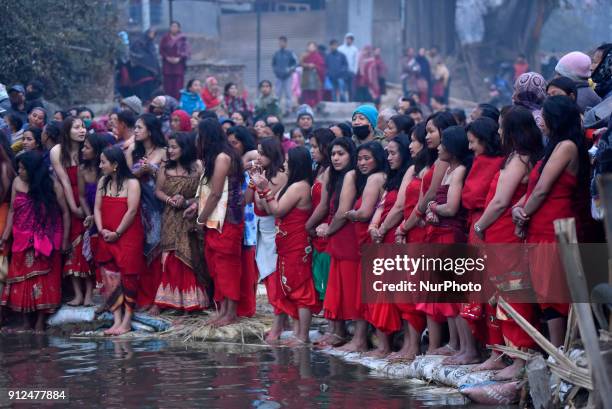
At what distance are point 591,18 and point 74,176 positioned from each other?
3036 centimetres

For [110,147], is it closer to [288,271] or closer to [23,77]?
[288,271]

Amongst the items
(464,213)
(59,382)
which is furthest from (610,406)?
(59,382)

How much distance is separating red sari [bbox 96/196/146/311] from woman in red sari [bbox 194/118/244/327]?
65cm

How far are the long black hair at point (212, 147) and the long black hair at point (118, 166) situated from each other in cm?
73

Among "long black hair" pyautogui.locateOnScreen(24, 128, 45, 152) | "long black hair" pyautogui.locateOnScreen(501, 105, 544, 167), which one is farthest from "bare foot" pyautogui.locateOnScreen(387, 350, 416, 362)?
"long black hair" pyautogui.locateOnScreen(24, 128, 45, 152)

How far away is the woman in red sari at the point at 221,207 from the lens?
10.5m

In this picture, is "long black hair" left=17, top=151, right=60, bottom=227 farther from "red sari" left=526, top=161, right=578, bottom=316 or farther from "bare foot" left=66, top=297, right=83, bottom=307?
"red sari" left=526, top=161, right=578, bottom=316

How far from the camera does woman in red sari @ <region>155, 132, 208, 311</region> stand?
10781 mm

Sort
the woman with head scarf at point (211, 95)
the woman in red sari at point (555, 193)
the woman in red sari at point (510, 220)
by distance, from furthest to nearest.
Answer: the woman with head scarf at point (211, 95), the woman in red sari at point (510, 220), the woman in red sari at point (555, 193)

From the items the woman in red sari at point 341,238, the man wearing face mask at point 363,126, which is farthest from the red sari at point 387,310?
the man wearing face mask at point 363,126

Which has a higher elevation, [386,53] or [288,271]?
[386,53]

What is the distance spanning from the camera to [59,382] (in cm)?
848

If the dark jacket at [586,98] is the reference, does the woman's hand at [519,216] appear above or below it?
below

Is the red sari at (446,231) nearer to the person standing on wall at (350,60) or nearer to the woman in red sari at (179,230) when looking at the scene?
the woman in red sari at (179,230)
